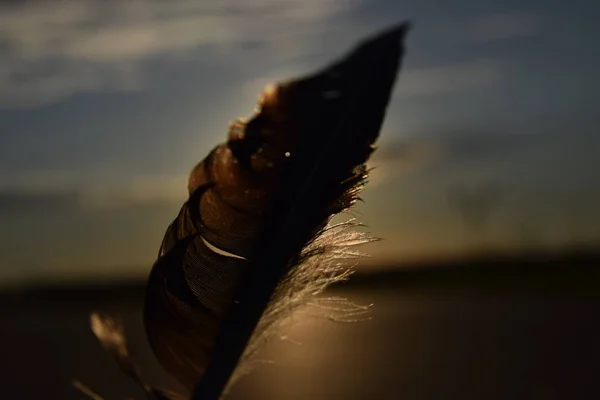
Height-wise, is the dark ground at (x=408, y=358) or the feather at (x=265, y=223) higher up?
the feather at (x=265, y=223)

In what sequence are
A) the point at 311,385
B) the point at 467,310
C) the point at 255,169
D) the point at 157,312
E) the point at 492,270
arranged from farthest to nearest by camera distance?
the point at 492,270 → the point at 467,310 → the point at 311,385 → the point at 157,312 → the point at 255,169

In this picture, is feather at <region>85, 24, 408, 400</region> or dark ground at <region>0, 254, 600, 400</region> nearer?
feather at <region>85, 24, 408, 400</region>

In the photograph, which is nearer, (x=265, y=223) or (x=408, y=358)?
(x=265, y=223)

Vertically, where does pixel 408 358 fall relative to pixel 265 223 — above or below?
below

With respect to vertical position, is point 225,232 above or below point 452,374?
above

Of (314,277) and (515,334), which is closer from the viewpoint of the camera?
(314,277)

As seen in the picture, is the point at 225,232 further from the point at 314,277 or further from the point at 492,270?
the point at 492,270

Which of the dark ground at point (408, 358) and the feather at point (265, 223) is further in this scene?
the dark ground at point (408, 358)

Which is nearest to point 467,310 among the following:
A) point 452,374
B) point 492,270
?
point 452,374
